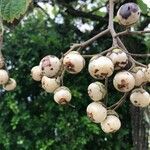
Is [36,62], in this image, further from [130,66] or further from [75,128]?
[130,66]

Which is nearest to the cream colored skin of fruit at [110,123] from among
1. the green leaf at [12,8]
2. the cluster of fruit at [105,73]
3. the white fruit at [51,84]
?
the cluster of fruit at [105,73]

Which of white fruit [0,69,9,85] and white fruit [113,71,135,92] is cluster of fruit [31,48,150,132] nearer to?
white fruit [113,71,135,92]

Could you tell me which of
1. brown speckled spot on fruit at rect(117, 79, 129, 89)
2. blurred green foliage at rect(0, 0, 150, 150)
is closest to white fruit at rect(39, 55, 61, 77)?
brown speckled spot on fruit at rect(117, 79, 129, 89)

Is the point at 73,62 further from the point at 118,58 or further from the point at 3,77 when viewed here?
the point at 3,77

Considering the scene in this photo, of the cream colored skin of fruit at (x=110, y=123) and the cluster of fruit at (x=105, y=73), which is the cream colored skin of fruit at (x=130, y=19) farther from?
the cream colored skin of fruit at (x=110, y=123)

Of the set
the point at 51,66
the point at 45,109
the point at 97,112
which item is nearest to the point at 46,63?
the point at 51,66

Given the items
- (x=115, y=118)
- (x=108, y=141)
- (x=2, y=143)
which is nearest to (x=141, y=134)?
(x=108, y=141)
